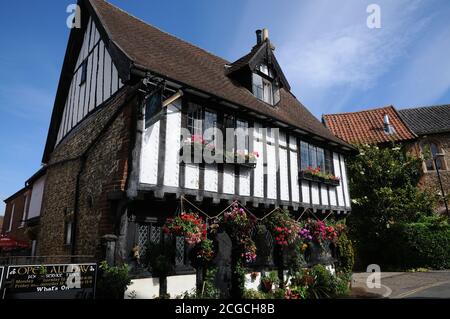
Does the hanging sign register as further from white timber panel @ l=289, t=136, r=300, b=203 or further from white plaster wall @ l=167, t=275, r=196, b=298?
white timber panel @ l=289, t=136, r=300, b=203

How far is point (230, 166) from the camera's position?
8164 millimetres

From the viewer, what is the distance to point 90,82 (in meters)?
9.42

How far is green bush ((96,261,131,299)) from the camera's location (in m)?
5.53

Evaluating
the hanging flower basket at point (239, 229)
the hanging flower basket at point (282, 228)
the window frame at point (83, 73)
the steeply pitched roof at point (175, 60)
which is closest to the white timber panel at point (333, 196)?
the steeply pitched roof at point (175, 60)

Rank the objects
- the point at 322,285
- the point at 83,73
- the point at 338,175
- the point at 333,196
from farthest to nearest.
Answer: the point at 338,175
the point at 333,196
the point at 83,73
the point at 322,285

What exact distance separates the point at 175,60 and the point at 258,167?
390 cm

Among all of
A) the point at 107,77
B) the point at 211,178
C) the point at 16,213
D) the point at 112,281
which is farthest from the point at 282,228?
the point at 16,213

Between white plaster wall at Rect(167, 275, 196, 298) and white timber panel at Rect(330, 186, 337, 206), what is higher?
white timber panel at Rect(330, 186, 337, 206)

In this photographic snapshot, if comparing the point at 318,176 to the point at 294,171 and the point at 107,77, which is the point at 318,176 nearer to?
the point at 294,171

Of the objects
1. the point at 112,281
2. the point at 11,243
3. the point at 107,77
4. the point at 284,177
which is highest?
the point at 107,77

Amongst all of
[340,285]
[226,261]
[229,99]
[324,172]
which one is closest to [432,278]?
[340,285]

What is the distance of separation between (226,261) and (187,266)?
140 centimetres

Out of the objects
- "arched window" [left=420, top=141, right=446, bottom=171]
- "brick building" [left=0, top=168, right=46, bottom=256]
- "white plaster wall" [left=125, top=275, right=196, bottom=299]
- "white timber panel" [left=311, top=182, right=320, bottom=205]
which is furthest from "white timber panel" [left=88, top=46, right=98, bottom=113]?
"arched window" [left=420, top=141, right=446, bottom=171]

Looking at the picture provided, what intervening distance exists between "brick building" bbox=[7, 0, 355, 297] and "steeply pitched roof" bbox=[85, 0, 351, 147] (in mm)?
62
